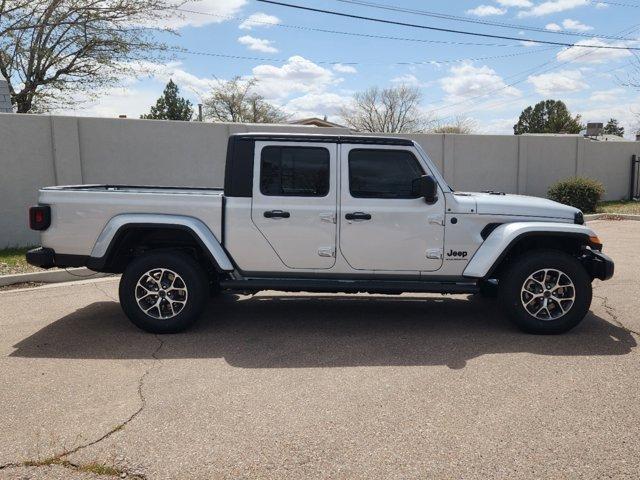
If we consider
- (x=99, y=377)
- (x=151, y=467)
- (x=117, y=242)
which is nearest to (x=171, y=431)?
(x=151, y=467)

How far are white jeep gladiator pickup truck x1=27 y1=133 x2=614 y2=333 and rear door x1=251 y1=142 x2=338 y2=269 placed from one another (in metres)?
0.01

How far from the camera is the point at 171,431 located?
11.3ft

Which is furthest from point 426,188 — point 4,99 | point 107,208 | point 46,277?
point 4,99

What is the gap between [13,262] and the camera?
905cm

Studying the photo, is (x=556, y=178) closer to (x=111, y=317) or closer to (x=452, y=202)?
(x=452, y=202)

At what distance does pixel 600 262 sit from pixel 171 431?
433 cm

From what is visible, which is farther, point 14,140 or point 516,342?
point 14,140

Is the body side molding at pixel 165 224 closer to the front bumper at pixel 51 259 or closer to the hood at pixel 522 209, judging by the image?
the front bumper at pixel 51 259

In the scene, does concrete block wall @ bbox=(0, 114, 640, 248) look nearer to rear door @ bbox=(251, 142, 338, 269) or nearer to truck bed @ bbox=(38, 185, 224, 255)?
truck bed @ bbox=(38, 185, 224, 255)

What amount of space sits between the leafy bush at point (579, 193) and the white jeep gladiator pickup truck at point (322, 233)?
39.9ft

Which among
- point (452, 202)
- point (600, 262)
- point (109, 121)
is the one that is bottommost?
point (600, 262)

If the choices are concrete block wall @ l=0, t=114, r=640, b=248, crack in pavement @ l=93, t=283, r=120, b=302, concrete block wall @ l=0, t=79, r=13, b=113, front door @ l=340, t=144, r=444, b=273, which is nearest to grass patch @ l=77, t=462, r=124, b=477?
front door @ l=340, t=144, r=444, b=273

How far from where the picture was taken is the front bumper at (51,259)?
5371 millimetres

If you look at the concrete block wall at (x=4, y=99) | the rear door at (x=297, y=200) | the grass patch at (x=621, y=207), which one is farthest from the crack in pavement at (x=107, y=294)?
the grass patch at (x=621, y=207)
